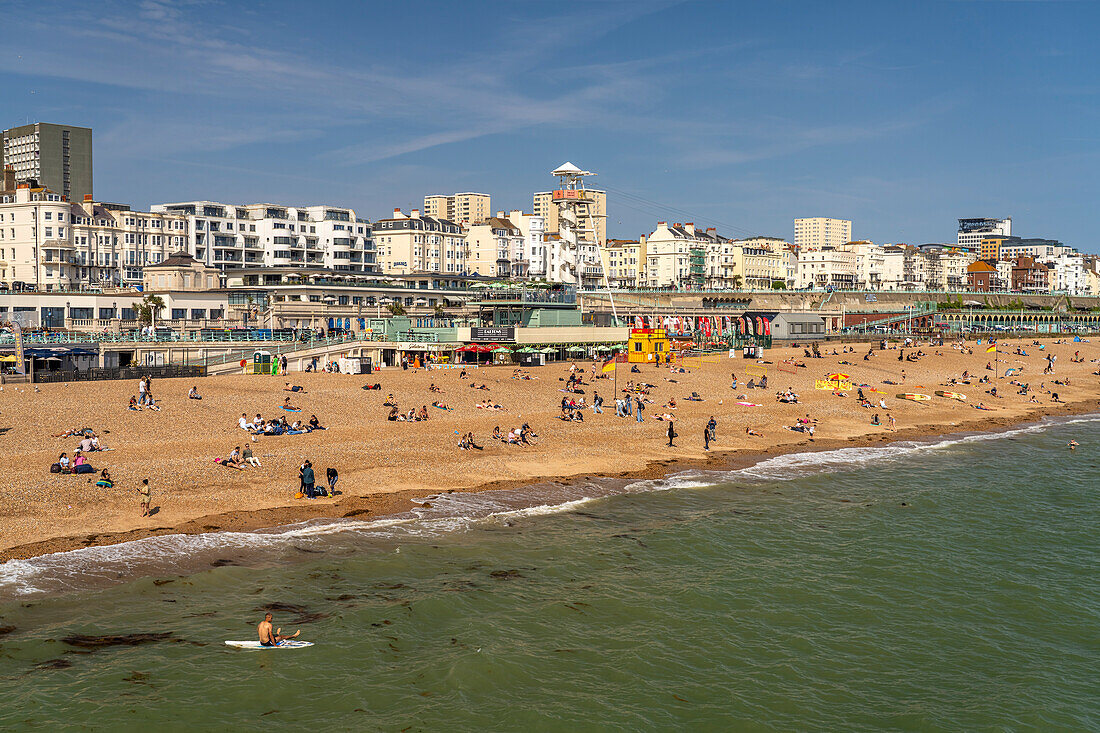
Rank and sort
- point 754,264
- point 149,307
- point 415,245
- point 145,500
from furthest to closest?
1. point 754,264
2. point 415,245
3. point 149,307
4. point 145,500

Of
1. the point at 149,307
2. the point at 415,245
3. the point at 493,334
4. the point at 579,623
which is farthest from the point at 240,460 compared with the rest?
the point at 415,245

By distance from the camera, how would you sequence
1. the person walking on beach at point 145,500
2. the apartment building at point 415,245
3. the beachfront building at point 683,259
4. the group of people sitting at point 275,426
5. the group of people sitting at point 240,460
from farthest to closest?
the beachfront building at point 683,259, the apartment building at point 415,245, the group of people sitting at point 275,426, the group of people sitting at point 240,460, the person walking on beach at point 145,500

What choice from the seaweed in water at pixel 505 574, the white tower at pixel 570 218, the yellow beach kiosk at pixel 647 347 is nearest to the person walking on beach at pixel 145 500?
the seaweed in water at pixel 505 574

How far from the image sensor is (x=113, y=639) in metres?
16.9

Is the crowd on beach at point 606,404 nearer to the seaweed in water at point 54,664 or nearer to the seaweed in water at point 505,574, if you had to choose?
the seaweed in water at point 505,574

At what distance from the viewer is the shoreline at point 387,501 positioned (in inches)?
836

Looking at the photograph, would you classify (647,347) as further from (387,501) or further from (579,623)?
(579,623)

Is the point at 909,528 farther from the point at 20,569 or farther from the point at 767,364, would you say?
the point at 767,364

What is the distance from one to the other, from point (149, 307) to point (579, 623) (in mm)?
59638

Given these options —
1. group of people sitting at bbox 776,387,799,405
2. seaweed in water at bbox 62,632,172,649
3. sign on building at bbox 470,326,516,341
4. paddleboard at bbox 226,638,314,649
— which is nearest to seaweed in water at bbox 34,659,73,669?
seaweed in water at bbox 62,632,172,649

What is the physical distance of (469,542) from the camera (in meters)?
23.4

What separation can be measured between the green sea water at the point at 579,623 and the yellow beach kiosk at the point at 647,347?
34214 mm

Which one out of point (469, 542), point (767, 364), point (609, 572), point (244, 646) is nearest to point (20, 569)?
point (244, 646)

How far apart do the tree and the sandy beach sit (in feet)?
80.8
